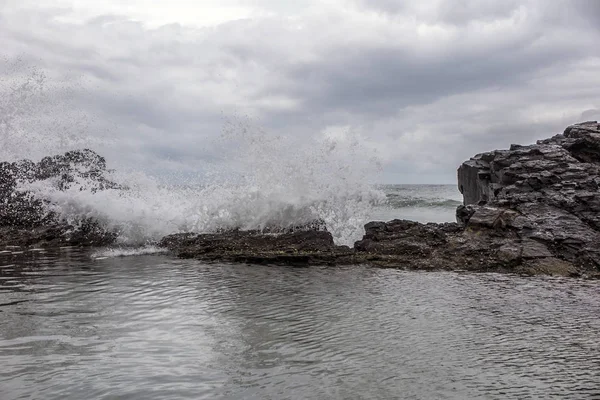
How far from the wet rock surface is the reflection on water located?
1263 millimetres

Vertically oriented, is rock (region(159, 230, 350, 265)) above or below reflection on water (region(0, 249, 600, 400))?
above

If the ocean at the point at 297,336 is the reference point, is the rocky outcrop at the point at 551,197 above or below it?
above

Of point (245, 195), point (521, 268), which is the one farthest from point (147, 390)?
point (245, 195)

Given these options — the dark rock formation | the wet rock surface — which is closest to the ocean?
the wet rock surface

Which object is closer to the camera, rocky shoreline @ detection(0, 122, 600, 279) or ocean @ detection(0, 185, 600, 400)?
ocean @ detection(0, 185, 600, 400)

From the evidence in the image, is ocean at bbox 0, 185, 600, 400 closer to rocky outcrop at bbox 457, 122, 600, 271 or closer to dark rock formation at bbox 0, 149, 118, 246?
rocky outcrop at bbox 457, 122, 600, 271

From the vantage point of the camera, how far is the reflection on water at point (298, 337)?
483 cm

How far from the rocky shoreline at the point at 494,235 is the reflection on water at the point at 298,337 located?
1.34m

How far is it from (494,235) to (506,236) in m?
0.30

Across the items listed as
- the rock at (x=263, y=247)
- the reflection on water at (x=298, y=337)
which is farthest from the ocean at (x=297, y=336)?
the rock at (x=263, y=247)

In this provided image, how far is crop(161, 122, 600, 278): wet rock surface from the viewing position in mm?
11391

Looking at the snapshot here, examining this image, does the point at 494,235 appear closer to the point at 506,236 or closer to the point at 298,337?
the point at 506,236

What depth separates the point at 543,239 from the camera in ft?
38.5

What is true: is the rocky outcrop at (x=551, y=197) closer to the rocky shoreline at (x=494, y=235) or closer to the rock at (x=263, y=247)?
the rocky shoreline at (x=494, y=235)
